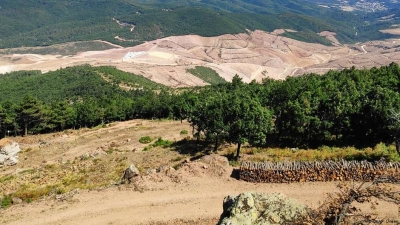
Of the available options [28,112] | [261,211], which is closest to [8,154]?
[28,112]

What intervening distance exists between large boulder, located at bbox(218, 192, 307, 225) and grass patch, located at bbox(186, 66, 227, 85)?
16596 cm

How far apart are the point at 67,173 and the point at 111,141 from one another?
22.0 m

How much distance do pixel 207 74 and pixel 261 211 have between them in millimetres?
177632

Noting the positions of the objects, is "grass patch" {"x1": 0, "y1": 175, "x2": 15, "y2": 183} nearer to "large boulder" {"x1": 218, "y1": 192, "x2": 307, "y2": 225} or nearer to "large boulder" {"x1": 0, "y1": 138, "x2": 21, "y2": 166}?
"large boulder" {"x1": 0, "y1": 138, "x2": 21, "y2": 166}

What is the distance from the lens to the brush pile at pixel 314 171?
91.7 ft

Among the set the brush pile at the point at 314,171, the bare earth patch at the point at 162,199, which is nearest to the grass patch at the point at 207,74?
the bare earth patch at the point at 162,199

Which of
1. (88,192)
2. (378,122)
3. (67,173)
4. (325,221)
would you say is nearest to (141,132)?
(67,173)

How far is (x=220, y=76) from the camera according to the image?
195 m

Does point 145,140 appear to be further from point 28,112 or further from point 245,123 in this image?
point 28,112

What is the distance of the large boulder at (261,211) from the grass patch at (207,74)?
16596cm

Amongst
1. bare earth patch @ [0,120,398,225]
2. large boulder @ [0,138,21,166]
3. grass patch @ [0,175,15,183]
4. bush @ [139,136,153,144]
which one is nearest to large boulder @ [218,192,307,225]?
bare earth patch @ [0,120,398,225]

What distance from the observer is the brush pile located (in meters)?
27.9

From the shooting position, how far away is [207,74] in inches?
7554

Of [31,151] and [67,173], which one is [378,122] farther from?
[31,151]
